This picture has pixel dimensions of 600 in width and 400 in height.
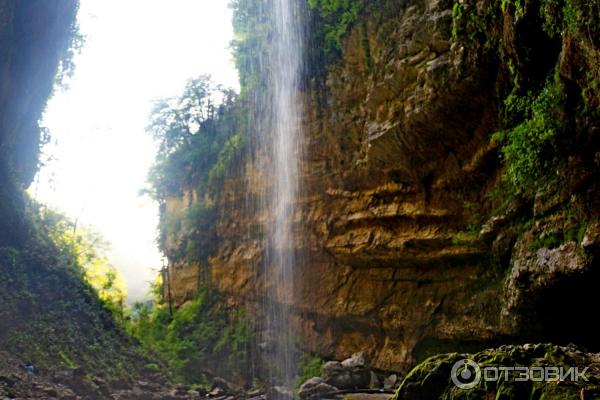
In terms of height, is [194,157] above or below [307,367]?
above

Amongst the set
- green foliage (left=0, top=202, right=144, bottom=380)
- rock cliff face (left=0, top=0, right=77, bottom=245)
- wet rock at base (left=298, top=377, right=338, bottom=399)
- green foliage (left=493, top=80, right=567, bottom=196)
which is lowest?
wet rock at base (left=298, top=377, right=338, bottom=399)

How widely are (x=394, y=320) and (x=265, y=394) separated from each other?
404cm

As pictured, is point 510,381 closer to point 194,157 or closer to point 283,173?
point 283,173

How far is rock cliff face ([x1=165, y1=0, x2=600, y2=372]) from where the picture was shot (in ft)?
25.3

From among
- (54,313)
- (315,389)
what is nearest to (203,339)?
(54,313)

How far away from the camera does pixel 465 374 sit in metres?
3.55

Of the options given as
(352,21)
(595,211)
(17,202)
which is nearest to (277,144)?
(352,21)

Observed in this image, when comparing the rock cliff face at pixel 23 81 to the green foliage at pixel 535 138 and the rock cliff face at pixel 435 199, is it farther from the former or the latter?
the green foliage at pixel 535 138

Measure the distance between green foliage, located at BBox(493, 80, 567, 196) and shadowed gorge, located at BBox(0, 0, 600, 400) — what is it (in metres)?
0.04

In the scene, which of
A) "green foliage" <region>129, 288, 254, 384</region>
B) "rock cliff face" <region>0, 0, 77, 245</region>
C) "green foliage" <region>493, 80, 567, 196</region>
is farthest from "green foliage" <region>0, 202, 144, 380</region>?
"green foliage" <region>493, 80, 567, 196</region>

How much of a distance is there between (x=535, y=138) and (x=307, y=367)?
985cm

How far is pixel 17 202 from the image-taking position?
1565 centimetres

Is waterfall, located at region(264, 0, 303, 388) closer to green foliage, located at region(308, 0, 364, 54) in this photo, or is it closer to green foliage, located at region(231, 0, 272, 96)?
green foliage, located at region(231, 0, 272, 96)

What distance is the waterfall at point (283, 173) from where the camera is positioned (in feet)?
52.9
